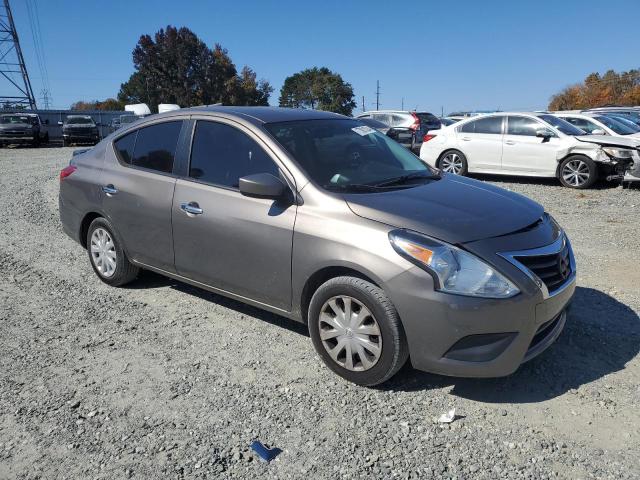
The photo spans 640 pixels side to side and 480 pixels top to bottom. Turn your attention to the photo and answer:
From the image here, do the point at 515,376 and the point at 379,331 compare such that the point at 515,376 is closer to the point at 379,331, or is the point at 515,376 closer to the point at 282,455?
the point at 379,331

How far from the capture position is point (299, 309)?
11.8ft

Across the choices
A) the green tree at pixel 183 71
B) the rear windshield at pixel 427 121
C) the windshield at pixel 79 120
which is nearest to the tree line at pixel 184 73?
the green tree at pixel 183 71

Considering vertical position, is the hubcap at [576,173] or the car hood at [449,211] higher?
the car hood at [449,211]

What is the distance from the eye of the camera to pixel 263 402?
3.21m

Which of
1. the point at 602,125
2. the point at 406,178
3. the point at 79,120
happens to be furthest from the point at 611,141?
the point at 79,120

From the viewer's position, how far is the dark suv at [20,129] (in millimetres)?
25875

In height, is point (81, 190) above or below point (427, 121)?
below

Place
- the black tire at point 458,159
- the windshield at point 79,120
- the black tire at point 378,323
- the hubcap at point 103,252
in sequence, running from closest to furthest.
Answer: the black tire at point 378,323 → the hubcap at point 103,252 → the black tire at point 458,159 → the windshield at point 79,120

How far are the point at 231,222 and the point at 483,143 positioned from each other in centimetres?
952

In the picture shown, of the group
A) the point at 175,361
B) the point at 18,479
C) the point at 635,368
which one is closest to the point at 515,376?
the point at 635,368

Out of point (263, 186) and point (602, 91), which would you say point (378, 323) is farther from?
point (602, 91)

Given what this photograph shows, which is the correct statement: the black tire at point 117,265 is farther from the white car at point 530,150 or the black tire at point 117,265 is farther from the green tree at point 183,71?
the green tree at point 183,71

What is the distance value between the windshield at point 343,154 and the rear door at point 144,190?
1.06 metres

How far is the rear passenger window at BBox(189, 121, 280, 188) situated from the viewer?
3.85 metres
